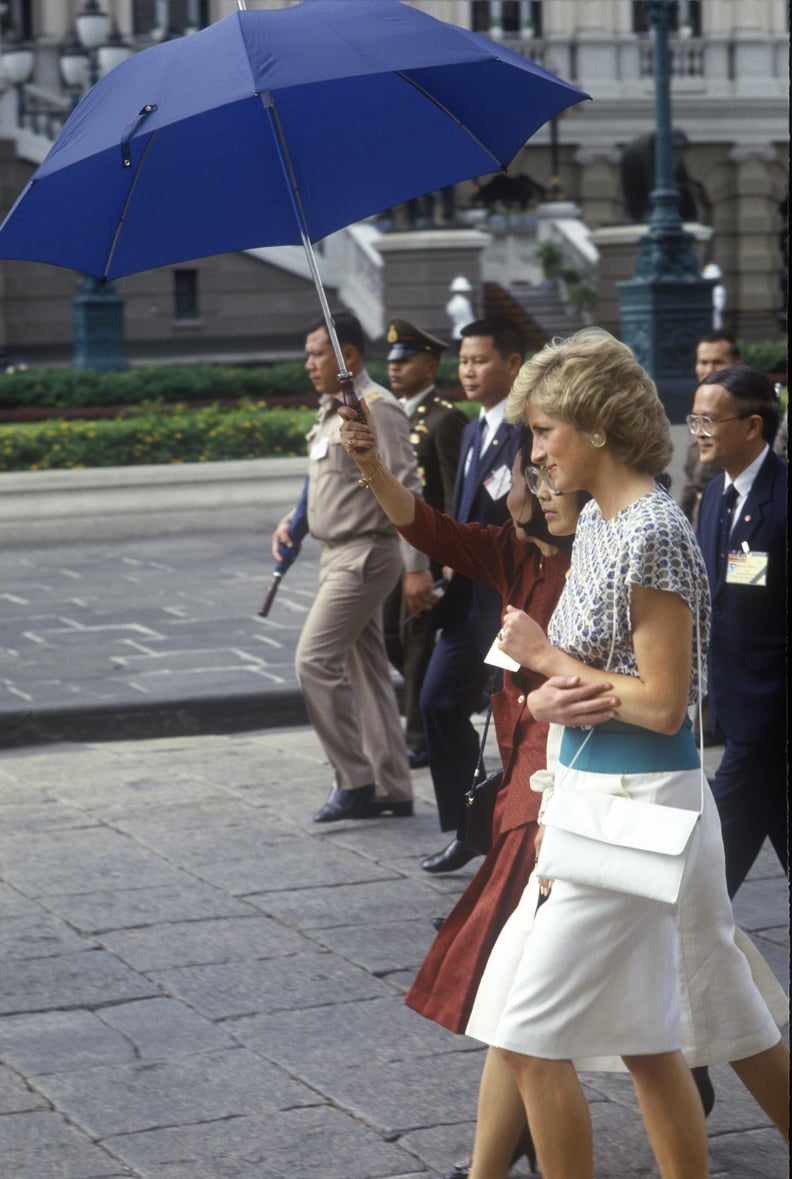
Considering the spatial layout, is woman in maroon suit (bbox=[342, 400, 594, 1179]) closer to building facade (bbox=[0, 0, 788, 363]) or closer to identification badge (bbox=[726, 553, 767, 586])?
identification badge (bbox=[726, 553, 767, 586])

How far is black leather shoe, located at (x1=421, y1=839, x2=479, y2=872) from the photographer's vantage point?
6156 mm

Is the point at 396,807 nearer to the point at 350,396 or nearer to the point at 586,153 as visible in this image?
the point at 350,396

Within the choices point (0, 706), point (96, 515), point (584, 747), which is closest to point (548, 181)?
point (96, 515)

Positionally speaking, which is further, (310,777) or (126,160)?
(310,777)

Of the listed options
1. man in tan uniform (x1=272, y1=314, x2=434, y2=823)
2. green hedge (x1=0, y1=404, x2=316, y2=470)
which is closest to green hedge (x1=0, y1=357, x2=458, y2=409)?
green hedge (x1=0, y1=404, x2=316, y2=470)

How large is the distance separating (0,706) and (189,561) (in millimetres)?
5256

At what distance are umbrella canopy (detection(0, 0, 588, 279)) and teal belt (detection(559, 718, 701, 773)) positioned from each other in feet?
4.58

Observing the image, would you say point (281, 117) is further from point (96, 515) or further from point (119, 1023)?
point (96, 515)

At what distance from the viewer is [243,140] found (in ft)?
13.2

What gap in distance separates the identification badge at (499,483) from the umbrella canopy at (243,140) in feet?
6.13

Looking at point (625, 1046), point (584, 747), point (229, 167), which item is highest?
point (229, 167)

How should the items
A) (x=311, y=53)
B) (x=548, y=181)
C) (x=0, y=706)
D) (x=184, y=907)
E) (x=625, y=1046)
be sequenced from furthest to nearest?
(x=548, y=181) < (x=0, y=706) < (x=184, y=907) < (x=311, y=53) < (x=625, y=1046)

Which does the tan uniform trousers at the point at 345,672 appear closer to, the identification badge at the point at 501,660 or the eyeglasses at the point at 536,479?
the eyeglasses at the point at 536,479

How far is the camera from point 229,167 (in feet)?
13.3
